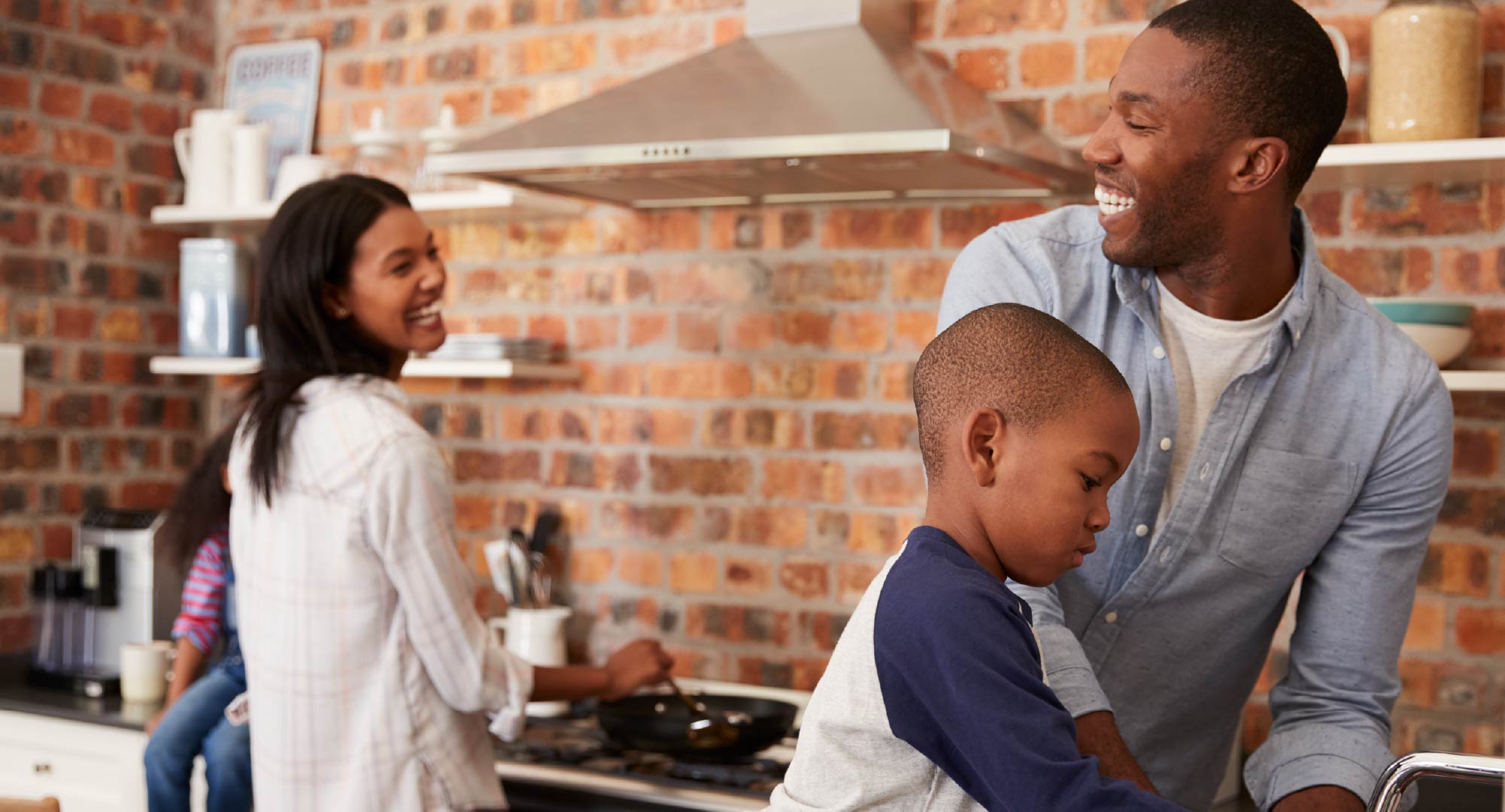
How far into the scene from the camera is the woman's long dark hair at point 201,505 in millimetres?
2293

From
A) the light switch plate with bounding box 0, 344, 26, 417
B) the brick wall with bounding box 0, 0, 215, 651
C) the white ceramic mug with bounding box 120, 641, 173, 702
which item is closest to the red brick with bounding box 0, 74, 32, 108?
the brick wall with bounding box 0, 0, 215, 651

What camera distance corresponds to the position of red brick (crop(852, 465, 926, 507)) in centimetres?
281

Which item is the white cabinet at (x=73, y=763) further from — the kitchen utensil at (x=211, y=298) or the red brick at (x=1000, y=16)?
the red brick at (x=1000, y=16)

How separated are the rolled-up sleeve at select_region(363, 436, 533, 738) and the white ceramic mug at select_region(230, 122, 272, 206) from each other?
1.48 meters

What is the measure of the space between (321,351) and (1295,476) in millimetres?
1356

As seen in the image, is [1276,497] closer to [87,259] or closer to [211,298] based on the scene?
[211,298]

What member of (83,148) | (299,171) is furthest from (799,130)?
(83,148)

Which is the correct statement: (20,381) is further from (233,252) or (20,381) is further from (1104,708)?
(1104,708)

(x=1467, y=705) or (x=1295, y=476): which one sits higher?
(x=1295, y=476)

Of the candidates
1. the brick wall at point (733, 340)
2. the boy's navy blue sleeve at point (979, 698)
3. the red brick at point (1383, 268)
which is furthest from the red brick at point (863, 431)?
the boy's navy blue sleeve at point (979, 698)

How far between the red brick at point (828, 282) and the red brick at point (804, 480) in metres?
0.32

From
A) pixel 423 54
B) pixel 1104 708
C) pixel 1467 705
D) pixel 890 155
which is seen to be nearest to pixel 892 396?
pixel 890 155

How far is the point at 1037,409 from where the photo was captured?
1099 millimetres

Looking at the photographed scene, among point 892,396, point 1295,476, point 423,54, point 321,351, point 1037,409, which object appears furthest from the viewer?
point 423,54
